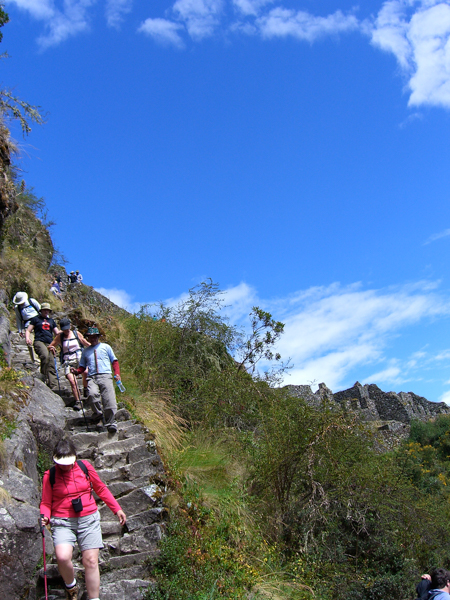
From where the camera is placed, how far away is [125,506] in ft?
21.0

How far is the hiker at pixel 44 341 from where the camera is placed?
966 centimetres

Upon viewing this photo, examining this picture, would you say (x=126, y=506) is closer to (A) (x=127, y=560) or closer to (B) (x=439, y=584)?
(A) (x=127, y=560)

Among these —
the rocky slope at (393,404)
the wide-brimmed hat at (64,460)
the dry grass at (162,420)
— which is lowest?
the wide-brimmed hat at (64,460)

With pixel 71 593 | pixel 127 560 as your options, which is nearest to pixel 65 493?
pixel 71 593

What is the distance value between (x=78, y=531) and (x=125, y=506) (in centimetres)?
187

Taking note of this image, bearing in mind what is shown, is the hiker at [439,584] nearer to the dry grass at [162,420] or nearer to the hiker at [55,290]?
the dry grass at [162,420]

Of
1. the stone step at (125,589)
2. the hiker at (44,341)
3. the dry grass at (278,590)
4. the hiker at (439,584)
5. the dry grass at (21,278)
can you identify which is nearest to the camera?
the stone step at (125,589)

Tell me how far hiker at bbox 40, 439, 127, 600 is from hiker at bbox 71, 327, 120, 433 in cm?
298

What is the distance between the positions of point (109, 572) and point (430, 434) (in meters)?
24.8

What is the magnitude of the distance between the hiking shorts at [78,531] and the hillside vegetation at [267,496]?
1.10m

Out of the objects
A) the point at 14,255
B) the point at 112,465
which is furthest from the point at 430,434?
the point at 112,465

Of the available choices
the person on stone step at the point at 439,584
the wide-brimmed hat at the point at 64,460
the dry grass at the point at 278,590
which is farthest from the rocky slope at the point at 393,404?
the wide-brimmed hat at the point at 64,460

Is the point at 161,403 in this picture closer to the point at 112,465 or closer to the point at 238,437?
the point at 238,437

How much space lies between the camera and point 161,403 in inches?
438
